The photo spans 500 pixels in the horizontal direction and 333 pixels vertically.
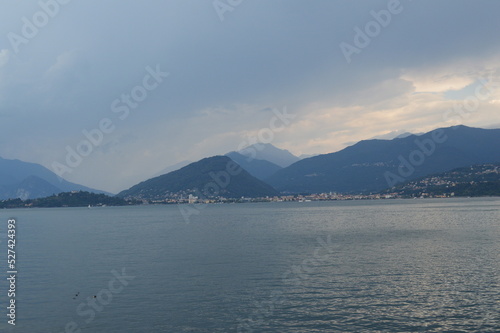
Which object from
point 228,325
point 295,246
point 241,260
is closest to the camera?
point 228,325

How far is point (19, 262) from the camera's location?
65375 millimetres

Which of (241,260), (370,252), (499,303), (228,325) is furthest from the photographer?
(370,252)

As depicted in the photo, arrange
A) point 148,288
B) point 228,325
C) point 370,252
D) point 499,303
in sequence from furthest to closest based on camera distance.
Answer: point 370,252 < point 148,288 < point 499,303 < point 228,325

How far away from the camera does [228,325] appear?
32625mm

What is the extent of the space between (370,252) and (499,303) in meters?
31.4

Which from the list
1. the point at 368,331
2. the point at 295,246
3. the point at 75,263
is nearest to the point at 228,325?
the point at 368,331

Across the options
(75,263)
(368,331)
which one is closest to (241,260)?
(75,263)

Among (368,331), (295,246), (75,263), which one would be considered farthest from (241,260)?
(368,331)

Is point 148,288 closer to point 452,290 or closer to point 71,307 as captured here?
point 71,307

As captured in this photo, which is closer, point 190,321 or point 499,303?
point 190,321

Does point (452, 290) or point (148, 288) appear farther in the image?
point (148, 288)

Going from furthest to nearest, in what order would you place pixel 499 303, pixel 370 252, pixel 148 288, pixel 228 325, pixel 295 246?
pixel 295 246, pixel 370 252, pixel 148 288, pixel 499 303, pixel 228 325

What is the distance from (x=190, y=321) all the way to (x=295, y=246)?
47.0m

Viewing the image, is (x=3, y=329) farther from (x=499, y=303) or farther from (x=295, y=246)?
(x=295, y=246)
